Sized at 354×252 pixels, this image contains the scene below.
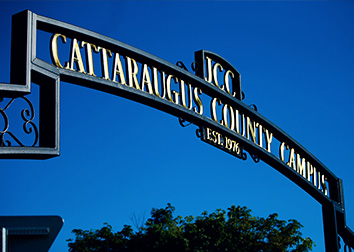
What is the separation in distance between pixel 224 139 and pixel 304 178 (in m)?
2.85

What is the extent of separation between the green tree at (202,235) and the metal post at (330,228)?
20583 mm

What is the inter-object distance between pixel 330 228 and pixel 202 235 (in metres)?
21.4

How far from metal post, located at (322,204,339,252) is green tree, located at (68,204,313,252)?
20.6m

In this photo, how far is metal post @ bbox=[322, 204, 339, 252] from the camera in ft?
41.6

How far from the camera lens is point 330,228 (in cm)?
1280

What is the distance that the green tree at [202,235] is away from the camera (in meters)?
33.8

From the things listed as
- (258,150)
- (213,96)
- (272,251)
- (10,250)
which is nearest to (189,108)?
(213,96)

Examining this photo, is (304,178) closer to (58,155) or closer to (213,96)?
(213,96)

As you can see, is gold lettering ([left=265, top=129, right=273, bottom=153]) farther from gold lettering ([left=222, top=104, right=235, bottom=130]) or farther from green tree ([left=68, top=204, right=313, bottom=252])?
green tree ([left=68, top=204, right=313, bottom=252])

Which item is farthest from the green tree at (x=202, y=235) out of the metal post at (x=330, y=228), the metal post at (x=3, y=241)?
the metal post at (x=3, y=241)

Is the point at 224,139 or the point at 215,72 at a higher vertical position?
the point at 215,72

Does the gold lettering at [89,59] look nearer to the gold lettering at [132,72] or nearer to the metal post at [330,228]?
the gold lettering at [132,72]

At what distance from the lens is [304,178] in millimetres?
12102

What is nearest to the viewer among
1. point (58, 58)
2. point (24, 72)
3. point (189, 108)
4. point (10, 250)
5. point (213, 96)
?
point (10, 250)
